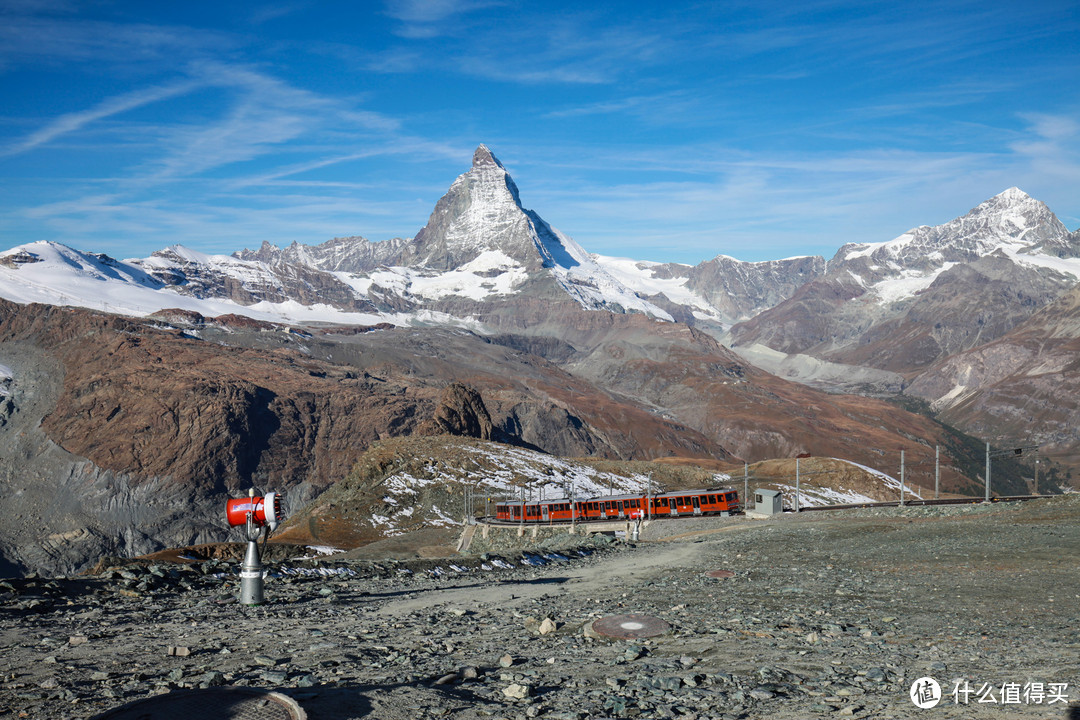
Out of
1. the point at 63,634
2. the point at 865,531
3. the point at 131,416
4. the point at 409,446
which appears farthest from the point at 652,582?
the point at 131,416

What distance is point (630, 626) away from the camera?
14078mm

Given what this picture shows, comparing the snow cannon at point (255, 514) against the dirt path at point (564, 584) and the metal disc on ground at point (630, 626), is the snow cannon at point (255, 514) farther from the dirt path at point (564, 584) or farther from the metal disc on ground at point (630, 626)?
the metal disc on ground at point (630, 626)

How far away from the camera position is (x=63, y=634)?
1204 centimetres

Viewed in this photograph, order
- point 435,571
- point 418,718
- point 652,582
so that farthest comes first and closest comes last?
point 435,571, point 652,582, point 418,718

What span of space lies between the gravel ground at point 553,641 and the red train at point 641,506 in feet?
129

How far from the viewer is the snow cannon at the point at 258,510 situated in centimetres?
1366

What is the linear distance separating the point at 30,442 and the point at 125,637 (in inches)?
6662

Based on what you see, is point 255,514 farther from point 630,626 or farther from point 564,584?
point 564,584

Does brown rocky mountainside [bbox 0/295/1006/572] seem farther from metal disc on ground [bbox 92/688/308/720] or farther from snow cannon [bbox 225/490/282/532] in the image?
metal disc on ground [bbox 92/688/308/720]

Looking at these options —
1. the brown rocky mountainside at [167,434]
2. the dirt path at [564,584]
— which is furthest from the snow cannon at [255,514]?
the brown rocky mountainside at [167,434]

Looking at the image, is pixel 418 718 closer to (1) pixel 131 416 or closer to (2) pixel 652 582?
(2) pixel 652 582

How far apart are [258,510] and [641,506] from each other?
52.4 meters

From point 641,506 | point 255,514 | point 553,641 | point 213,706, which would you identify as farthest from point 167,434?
point 213,706

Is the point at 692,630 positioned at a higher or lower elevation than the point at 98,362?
lower
